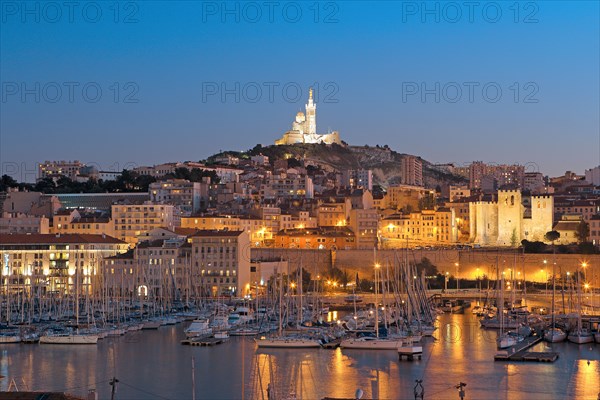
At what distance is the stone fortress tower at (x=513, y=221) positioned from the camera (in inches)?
1784

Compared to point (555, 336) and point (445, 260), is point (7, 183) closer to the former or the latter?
point (445, 260)

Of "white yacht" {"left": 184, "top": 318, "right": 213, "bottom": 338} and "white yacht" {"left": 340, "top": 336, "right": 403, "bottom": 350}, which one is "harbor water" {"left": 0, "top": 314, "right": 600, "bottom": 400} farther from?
"white yacht" {"left": 184, "top": 318, "right": 213, "bottom": 338}

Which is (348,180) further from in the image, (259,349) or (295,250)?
(259,349)

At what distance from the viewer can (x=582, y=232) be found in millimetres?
43250

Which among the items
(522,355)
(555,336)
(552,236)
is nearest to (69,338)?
(522,355)

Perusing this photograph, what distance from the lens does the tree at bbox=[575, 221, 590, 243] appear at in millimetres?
42969

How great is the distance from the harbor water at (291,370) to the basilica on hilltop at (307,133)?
57.4 metres

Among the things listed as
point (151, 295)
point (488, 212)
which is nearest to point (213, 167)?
point (488, 212)

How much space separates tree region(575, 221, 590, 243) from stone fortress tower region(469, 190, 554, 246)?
1.71 m

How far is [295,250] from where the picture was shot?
41031mm

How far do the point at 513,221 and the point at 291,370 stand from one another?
83.9ft

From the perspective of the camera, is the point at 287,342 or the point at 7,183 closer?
the point at 287,342

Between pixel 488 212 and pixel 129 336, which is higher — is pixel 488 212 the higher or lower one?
the higher one

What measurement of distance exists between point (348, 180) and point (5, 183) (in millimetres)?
22330
